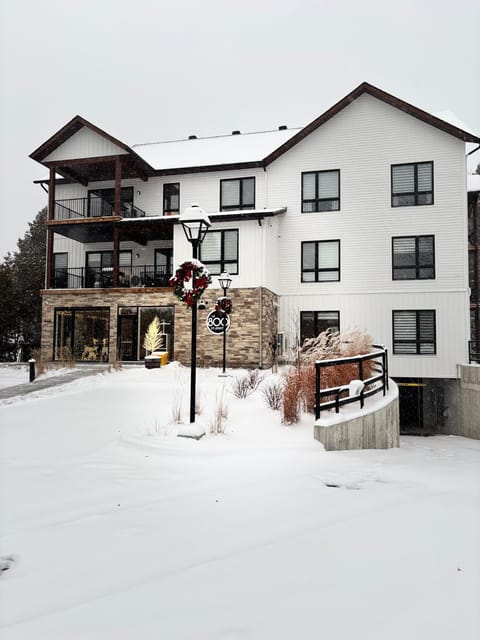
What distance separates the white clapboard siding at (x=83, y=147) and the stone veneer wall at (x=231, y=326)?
280 inches

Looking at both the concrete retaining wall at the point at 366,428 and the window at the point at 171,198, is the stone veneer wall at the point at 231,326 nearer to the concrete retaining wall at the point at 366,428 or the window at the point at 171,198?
the window at the point at 171,198

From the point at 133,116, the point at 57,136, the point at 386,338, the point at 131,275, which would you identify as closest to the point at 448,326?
the point at 386,338

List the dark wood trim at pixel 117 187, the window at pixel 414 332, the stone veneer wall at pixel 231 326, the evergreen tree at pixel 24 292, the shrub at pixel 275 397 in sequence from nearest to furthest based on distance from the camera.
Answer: the shrub at pixel 275 397 → the stone veneer wall at pixel 231 326 → the window at pixel 414 332 → the dark wood trim at pixel 117 187 → the evergreen tree at pixel 24 292

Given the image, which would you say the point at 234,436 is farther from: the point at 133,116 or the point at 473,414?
the point at 133,116

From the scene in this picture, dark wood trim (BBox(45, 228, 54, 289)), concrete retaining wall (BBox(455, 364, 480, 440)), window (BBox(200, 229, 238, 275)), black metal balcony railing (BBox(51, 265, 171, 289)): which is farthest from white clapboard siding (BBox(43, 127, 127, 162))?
concrete retaining wall (BBox(455, 364, 480, 440))

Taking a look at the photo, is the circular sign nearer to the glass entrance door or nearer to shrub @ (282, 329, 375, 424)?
the glass entrance door

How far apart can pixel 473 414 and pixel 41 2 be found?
17.4m

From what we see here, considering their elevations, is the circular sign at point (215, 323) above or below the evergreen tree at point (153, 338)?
above

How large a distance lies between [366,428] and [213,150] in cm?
1983

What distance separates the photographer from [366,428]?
26.2 feet

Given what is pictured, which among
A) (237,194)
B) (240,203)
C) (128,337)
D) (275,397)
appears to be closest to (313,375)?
(275,397)

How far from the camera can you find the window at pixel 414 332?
1805cm

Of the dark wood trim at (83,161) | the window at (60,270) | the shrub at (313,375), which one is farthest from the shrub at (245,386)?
the window at (60,270)

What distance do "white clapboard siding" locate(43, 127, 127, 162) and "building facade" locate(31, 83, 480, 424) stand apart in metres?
0.06
